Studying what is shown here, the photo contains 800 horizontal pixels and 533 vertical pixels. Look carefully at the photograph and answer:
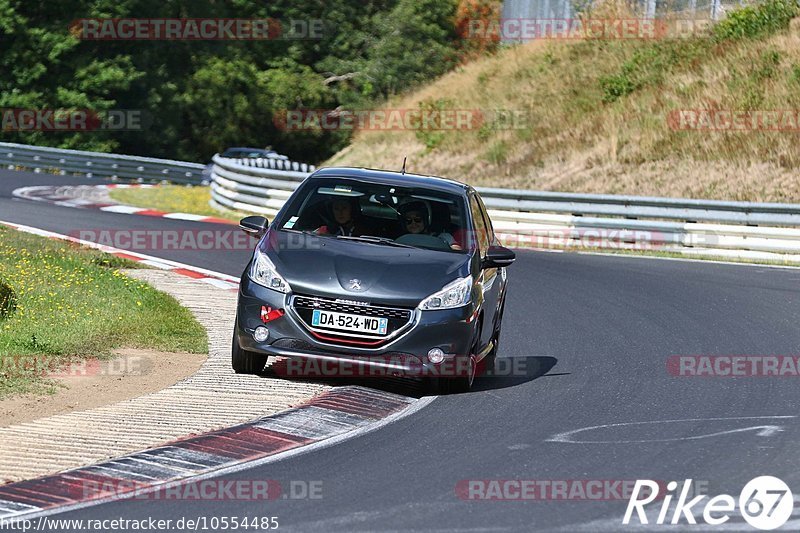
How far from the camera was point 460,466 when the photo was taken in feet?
25.5

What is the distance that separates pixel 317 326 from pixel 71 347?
86.6 inches

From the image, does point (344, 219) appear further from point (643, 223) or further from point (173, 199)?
point (173, 199)

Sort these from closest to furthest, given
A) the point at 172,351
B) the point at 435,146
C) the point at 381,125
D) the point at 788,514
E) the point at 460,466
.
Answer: the point at 788,514
the point at 460,466
the point at 172,351
the point at 435,146
the point at 381,125

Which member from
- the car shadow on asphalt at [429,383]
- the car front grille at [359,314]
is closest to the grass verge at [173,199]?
the car shadow on asphalt at [429,383]

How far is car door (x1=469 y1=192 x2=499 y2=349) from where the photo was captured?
428 inches

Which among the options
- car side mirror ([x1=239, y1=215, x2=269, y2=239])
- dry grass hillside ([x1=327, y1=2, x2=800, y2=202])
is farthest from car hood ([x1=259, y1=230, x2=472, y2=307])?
dry grass hillside ([x1=327, y1=2, x2=800, y2=202])

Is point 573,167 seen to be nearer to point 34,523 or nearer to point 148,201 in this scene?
point 148,201

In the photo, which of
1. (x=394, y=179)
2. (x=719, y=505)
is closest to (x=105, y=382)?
(x=394, y=179)

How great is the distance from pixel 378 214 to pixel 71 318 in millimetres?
3010

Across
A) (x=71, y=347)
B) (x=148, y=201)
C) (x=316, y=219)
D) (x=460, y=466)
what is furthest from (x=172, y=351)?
(x=148, y=201)

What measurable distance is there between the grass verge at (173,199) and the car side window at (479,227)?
15403 mm

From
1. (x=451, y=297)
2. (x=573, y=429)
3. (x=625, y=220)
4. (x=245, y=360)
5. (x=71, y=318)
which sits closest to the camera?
(x=573, y=429)

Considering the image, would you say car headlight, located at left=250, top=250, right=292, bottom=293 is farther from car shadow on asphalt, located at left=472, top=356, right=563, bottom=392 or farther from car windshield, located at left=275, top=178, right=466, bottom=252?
car shadow on asphalt, located at left=472, top=356, right=563, bottom=392

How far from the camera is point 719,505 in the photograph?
6949 mm
